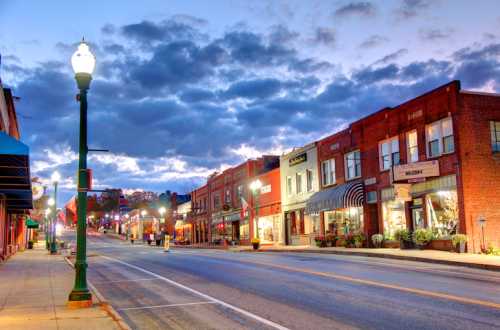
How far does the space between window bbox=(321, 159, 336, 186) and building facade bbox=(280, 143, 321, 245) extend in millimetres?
939

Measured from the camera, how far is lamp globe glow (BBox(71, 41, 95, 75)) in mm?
11812

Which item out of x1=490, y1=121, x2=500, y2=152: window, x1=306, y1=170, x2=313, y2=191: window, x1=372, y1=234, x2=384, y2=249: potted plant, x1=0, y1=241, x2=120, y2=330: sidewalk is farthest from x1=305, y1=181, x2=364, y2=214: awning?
x1=0, y1=241, x2=120, y2=330: sidewalk

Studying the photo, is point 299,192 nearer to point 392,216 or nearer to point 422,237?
point 392,216

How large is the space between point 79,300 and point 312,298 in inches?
197

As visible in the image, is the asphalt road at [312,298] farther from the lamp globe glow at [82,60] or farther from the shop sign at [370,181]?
the shop sign at [370,181]

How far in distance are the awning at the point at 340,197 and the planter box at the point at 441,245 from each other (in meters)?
7.29

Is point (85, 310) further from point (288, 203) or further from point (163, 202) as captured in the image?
point (163, 202)

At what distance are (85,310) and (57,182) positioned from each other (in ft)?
92.2

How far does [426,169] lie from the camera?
96.5 ft

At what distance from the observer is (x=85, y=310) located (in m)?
11.3

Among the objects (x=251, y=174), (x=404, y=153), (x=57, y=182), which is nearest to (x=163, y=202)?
(x=251, y=174)

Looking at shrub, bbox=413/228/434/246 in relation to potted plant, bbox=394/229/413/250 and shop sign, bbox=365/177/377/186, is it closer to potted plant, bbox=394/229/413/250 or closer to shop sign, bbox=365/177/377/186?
potted plant, bbox=394/229/413/250

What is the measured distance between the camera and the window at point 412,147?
31.2 meters

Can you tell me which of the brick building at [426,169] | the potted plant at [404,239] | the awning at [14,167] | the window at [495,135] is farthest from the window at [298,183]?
the awning at [14,167]
